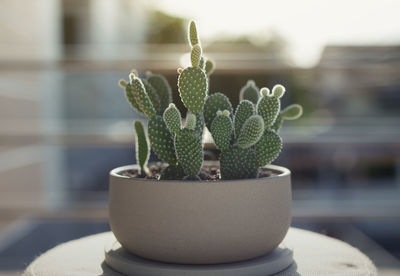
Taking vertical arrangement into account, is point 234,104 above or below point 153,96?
below

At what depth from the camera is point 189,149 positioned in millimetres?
600

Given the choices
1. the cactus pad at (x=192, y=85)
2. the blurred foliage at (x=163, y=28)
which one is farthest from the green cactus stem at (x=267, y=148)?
the blurred foliage at (x=163, y=28)

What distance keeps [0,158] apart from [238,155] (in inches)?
115

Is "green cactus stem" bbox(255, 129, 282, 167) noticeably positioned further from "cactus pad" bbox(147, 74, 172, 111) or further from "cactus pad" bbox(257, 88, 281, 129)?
"cactus pad" bbox(147, 74, 172, 111)

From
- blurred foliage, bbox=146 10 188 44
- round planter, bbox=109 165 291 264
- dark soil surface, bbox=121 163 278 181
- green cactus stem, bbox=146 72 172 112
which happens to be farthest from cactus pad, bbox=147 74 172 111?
blurred foliage, bbox=146 10 188 44

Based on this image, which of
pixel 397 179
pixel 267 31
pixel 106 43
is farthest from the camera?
pixel 267 31

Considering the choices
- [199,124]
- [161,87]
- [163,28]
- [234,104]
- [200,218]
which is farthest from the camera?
[163,28]

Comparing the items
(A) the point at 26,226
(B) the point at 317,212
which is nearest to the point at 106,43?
(A) the point at 26,226

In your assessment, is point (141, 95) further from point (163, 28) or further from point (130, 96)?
point (163, 28)

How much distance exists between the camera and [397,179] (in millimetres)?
5566

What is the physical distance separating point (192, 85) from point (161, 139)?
3.4 inches

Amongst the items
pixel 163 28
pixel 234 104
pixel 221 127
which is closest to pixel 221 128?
pixel 221 127

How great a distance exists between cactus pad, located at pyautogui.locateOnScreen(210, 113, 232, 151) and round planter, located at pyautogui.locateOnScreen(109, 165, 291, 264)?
9 centimetres

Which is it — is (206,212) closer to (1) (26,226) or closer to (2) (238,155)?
(2) (238,155)
